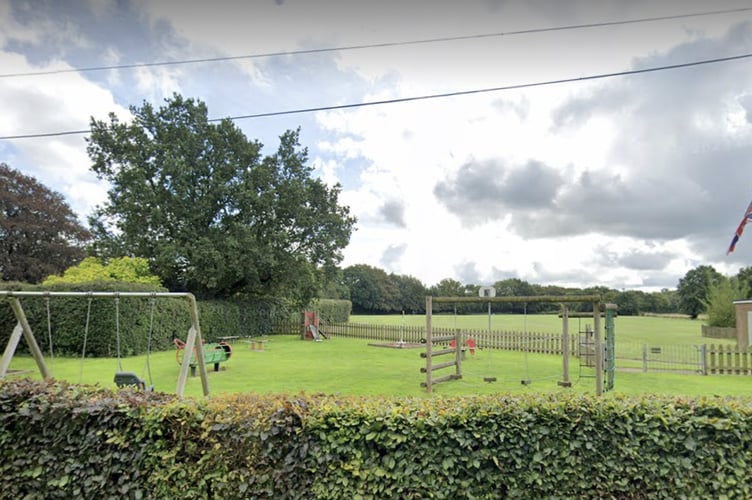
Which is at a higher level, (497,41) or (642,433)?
(497,41)

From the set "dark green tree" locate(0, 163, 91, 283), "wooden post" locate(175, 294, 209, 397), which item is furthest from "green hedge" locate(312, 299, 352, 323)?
"wooden post" locate(175, 294, 209, 397)

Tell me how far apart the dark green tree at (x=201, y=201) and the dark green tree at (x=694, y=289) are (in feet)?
170

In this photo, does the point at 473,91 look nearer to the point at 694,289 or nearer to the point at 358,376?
the point at 358,376

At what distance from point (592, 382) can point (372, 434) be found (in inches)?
447

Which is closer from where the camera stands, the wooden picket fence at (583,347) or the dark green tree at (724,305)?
the wooden picket fence at (583,347)

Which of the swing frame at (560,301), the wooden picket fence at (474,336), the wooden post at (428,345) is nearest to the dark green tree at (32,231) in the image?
the wooden picket fence at (474,336)

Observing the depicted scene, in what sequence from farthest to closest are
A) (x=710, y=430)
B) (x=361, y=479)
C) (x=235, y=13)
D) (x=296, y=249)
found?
(x=296, y=249) < (x=235, y=13) < (x=710, y=430) < (x=361, y=479)

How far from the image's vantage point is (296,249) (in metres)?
25.8

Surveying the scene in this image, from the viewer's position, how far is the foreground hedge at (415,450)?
3.18 meters

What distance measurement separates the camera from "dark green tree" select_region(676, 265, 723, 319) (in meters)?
52.9

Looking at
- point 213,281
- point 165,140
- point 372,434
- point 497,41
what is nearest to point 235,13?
point 497,41

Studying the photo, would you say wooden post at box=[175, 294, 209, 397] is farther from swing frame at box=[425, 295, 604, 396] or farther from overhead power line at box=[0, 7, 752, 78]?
overhead power line at box=[0, 7, 752, 78]

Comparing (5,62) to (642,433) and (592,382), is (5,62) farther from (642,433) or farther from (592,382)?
(592,382)

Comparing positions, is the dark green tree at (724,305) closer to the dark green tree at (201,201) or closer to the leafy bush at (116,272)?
the dark green tree at (201,201)
